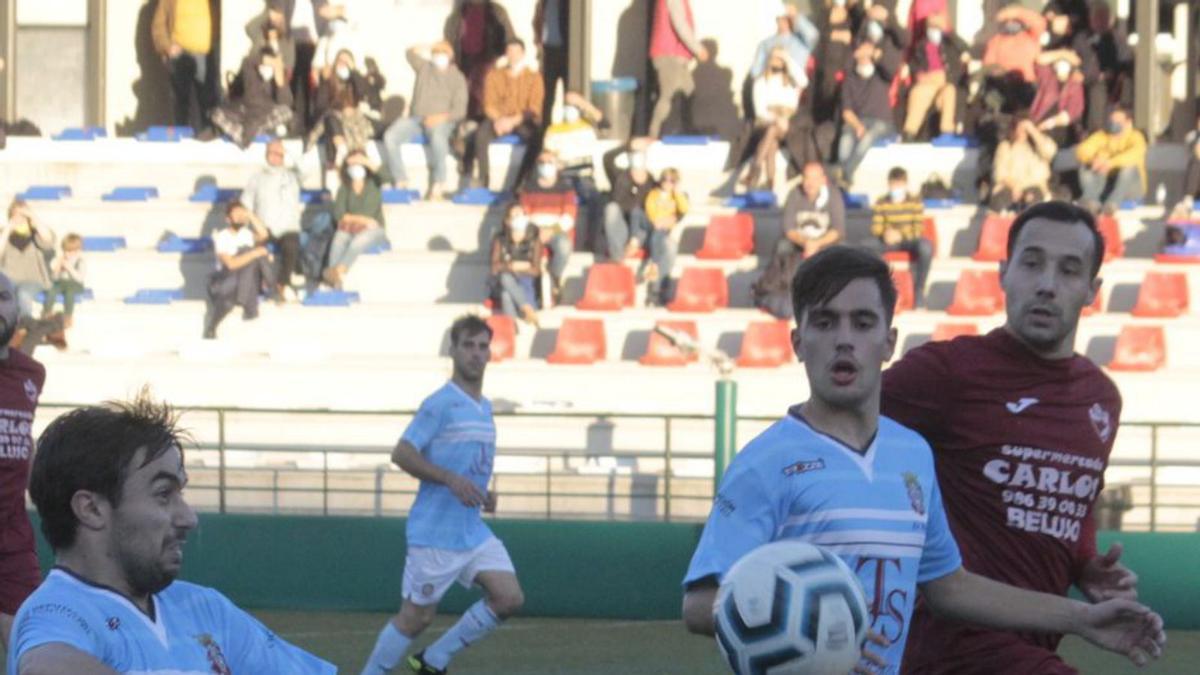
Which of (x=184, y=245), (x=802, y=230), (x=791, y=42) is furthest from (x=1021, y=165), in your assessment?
(x=184, y=245)

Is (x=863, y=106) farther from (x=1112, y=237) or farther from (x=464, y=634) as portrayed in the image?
(x=464, y=634)

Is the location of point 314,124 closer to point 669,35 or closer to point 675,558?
point 669,35

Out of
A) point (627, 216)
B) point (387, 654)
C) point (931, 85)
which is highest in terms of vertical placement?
point (931, 85)

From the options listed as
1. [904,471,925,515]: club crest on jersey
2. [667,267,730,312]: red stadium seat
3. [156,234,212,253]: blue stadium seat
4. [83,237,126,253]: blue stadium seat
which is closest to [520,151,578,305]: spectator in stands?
[667,267,730,312]: red stadium seat

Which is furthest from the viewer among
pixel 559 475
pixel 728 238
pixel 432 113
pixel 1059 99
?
pixel 432 113

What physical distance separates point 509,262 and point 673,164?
3.17 metres

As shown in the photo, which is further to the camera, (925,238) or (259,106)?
(259,106)

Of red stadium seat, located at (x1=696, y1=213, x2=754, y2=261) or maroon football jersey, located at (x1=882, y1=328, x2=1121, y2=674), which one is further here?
red stadium seat, located at (x1=696, y1=213, x2=754, y2=261)

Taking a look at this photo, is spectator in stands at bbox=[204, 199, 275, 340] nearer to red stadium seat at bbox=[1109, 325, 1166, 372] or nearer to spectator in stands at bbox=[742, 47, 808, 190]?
spectator in stands at bbox=[742, 47, 808, 190]

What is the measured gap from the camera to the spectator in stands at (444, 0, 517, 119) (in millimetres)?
22547

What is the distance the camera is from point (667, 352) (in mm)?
18516

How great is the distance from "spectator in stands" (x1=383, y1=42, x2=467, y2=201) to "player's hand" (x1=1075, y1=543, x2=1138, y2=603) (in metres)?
16.5

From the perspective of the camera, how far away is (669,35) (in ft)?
73.0

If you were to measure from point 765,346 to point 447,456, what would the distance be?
7.74 metres
